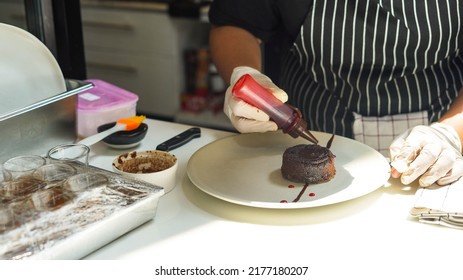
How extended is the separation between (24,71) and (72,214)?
21.6 inches

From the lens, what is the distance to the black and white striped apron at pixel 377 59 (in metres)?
1.69

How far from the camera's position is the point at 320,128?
1912mm

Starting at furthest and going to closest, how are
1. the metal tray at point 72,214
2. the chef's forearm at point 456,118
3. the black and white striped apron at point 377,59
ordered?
1. the black and white striped apron at point 377,59
2. the chef's forearm at point 456,118
3. the metal tray at point 72,214

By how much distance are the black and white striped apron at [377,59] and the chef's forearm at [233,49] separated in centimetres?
12

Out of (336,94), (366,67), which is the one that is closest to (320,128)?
(336,94)

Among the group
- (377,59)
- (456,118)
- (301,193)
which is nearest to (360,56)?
(377,59)

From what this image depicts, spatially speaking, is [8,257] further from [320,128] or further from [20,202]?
[320,128]

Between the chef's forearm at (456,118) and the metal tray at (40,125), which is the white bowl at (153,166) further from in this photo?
the chef's forearm at (456,118)

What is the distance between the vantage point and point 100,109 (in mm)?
1551

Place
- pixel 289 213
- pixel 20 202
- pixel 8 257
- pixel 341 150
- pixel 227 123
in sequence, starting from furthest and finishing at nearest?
pixel 227 123
pixel 341 150
pixel 289 213
pixel 20 202
pixel 8 257

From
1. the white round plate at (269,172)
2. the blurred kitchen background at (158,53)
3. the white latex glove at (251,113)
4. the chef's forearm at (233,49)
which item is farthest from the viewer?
the blurred kitchen background at (158,53)

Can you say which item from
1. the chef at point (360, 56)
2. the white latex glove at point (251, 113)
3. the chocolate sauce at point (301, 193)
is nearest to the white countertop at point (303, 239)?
the chocolate sauce at point (301, 193)

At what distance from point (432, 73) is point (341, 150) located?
0.53 m

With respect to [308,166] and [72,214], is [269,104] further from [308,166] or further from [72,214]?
[72,214]
